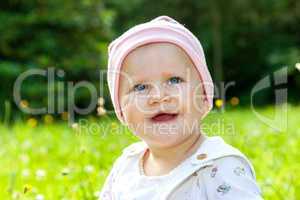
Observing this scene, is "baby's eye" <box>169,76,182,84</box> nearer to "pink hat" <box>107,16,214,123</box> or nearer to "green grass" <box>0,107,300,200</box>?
"pink hat" <box>107,16,214,123</box>

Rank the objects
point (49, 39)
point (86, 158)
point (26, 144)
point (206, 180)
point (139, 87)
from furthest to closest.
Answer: point (49, 39)
point (26, 144)
point (86, 158)
point (139, 87)
point (206, 180)

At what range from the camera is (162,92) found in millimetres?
2184

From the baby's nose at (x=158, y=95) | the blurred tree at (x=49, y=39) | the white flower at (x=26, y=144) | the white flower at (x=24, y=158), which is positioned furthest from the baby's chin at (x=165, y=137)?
the blurred tree at (x=49, y=39)

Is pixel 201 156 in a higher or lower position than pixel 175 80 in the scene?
lower

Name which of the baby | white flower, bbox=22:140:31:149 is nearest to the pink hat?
the baby

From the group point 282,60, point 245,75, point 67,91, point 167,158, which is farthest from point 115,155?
point 245,75

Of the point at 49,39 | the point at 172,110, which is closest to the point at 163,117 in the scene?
the point at 172,110

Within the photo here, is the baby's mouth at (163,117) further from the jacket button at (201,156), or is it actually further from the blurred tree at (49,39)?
the blurred tree at (49,39)

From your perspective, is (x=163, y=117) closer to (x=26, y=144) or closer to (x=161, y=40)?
(x=161, y=40)

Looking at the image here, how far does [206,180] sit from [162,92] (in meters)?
0.34

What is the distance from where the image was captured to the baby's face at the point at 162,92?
219cm

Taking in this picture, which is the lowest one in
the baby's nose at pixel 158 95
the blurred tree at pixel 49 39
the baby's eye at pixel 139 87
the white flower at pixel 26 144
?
the white flower at pixel 26 144

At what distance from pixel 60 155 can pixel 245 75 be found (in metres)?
17.8

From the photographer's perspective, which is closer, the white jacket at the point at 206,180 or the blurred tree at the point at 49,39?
the white jacket at the point at 206,180
